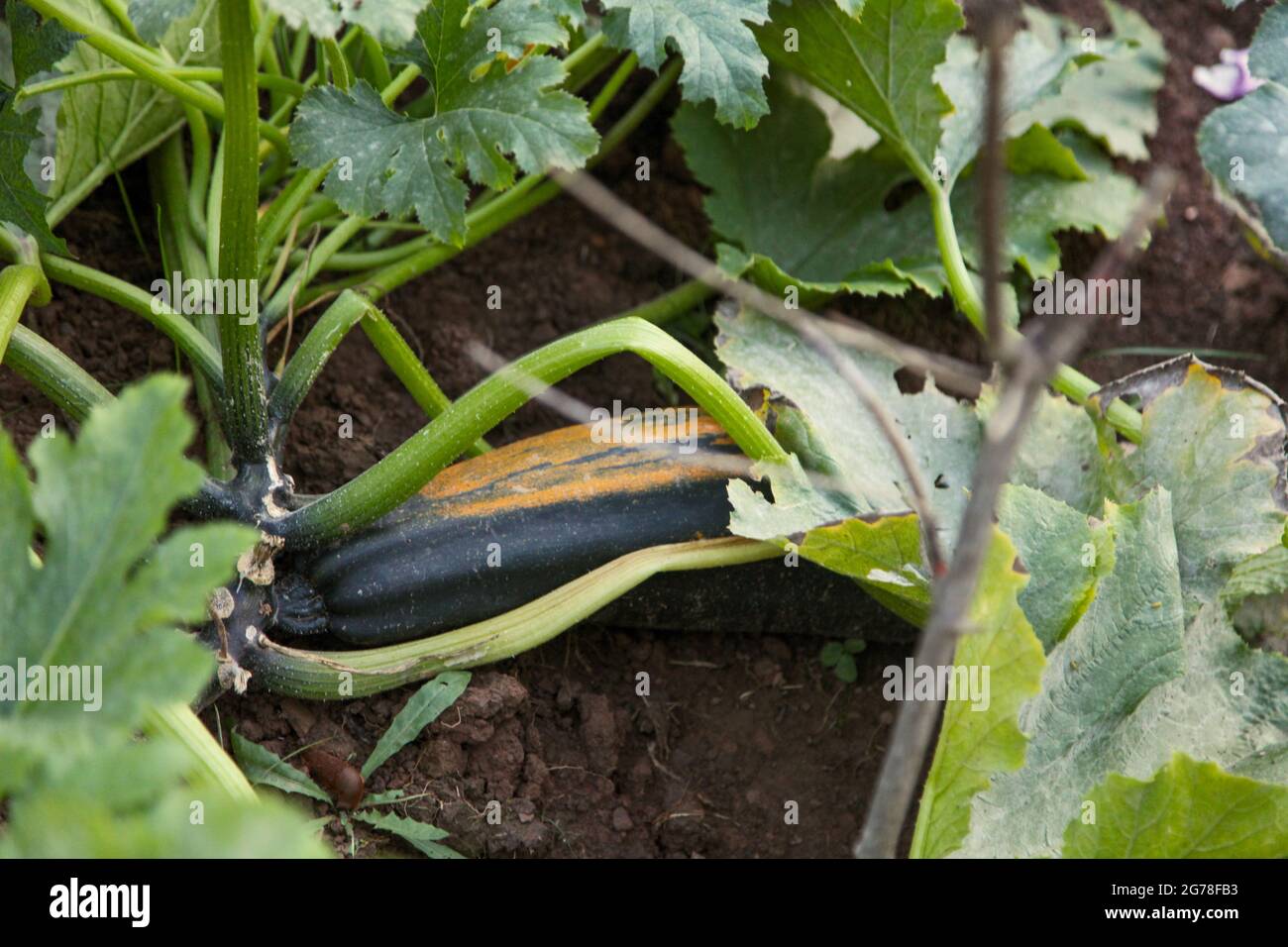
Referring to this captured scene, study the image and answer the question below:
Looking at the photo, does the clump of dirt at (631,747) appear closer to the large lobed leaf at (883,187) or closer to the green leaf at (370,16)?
the large lobed leaf at (883,187)

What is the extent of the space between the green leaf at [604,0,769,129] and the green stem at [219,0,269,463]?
1.91ft

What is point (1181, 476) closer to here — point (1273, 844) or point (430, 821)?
point (1273, 844)

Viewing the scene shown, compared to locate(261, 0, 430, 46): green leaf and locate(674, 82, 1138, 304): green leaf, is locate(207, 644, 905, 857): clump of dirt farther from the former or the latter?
locate(261, 0, 430, 46): green leaf

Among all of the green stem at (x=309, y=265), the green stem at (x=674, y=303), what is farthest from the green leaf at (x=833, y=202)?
the green stem at (x=309, y=265)

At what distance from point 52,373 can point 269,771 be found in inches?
26.9

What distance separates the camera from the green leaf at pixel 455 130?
5.94 feet

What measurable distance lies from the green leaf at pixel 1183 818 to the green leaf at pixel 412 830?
912 mm

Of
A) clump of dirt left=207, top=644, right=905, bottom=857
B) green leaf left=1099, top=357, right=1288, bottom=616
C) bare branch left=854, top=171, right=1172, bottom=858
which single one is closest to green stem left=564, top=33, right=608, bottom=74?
clump of dirt left=207, top=644, right=905, bottom=857

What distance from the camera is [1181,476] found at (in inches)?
82.1

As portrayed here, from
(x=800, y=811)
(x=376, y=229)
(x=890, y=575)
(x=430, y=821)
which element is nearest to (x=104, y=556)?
(x=430, y=821)

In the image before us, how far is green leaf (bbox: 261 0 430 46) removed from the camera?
4.97 feet

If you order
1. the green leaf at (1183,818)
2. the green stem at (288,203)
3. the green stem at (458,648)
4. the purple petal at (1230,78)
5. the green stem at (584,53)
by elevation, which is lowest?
the green leaf at (1183,818)
